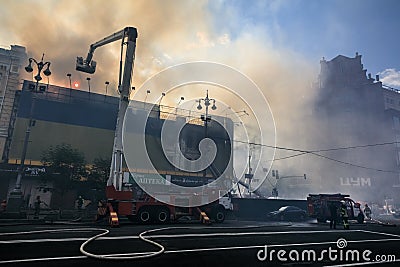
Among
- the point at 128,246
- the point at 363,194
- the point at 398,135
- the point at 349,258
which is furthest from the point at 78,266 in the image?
the point at 398,135

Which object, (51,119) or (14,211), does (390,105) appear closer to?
(51,119)

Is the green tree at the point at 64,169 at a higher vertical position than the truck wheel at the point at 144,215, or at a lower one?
higher

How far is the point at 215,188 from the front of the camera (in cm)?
1838

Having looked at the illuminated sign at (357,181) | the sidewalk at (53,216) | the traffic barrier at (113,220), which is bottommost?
the sidewalk at (53,216)

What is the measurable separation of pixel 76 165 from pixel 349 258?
25.1m

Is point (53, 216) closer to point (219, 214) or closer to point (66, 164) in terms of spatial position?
point (66, 164)

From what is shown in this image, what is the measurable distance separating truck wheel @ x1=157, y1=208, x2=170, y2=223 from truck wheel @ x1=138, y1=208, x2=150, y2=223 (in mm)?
609

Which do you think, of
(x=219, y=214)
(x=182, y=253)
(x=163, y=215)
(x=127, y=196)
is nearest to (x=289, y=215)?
(x=219, y=214)

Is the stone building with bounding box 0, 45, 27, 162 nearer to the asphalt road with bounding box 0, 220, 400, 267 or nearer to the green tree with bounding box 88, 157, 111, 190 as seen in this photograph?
the green tree with bounding box 88, 157, 111, 190

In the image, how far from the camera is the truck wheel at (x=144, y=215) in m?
15.2

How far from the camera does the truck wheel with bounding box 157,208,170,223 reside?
1573 centimetres

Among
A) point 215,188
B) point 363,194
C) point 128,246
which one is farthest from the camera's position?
point 363,194

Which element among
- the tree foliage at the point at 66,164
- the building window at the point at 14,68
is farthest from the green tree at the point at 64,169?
the building window at the point at 14,68

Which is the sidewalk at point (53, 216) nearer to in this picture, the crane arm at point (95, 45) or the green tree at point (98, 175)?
the green tree at point (98, 175)
